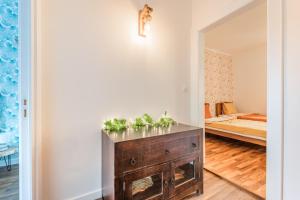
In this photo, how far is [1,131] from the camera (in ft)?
7.29

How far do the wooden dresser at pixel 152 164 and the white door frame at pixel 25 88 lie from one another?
0.61 metres

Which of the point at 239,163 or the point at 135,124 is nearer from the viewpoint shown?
the point at 135,124

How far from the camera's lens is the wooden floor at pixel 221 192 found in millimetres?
1719

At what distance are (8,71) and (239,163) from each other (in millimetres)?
3594

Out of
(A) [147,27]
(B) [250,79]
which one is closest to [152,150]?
(A) [147,27]

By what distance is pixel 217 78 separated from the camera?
210 inches

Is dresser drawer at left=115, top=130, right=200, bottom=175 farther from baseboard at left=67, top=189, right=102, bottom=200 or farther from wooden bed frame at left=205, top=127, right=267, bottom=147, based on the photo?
wooden bed frame at left=205, top=127, right=267, bottom=147

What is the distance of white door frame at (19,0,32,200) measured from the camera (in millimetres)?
1329

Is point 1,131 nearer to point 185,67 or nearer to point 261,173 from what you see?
point 185,67

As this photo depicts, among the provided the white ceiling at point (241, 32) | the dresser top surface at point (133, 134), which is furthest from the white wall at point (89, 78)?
the white ceiling at point (241, 32)

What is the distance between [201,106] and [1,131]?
9.18 ft
